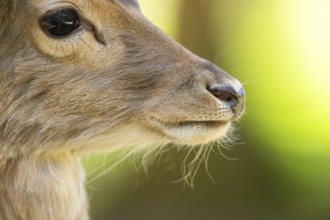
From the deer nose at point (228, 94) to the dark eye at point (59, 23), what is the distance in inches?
23.4

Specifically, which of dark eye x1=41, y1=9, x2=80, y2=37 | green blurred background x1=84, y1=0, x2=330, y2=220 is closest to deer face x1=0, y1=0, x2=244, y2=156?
dark eye x1=41, y1=9, x2=80, y2=37

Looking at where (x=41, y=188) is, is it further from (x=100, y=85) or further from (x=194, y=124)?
Result: (x=194, y=124)

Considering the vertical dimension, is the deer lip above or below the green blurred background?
below

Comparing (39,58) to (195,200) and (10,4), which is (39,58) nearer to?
(10,4)

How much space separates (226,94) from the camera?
3281mm

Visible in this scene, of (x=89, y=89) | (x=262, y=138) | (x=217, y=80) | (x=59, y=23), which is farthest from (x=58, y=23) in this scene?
(x=262, y=138)

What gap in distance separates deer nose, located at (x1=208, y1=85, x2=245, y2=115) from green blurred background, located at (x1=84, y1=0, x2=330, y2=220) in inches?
184

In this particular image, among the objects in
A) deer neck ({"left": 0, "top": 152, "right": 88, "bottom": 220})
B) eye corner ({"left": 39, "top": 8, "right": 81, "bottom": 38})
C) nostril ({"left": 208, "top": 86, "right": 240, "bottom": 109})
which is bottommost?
deer neck ({"left": 0, "top": 152, "right": 88, "bottom": 220})

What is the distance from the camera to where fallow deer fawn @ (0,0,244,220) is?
129 inches

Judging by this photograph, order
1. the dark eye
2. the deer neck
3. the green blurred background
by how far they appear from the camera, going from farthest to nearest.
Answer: the green blurred background → the deer neck → the dark eye

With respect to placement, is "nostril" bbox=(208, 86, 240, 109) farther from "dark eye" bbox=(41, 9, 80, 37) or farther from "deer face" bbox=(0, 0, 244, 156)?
"dark eye" bbox=(41, 9, 80, 37)

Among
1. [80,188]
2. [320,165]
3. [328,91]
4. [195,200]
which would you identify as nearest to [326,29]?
[328,91]

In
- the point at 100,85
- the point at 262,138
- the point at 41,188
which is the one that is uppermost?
the point at 262,138

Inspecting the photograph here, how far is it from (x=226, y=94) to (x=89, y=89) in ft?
1.76
